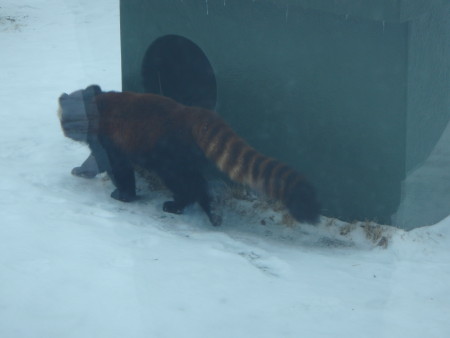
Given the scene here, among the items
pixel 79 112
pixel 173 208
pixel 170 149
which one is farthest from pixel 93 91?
pixel 173 208

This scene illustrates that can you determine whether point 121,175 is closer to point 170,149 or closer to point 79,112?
point 170,149

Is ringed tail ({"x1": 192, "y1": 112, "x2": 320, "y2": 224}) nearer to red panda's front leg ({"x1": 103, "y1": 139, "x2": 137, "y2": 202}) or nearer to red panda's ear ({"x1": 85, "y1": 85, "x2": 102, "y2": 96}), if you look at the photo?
red panda's front leg ({"x1": 103, "y1": 139, "x2": 137, "y2": 202})

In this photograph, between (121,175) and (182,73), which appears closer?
(121,175)

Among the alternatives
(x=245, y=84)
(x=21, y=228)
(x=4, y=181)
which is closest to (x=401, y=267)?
(x=245, y=84)

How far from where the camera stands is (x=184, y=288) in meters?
3.85

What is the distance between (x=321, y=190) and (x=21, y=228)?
2387 mm

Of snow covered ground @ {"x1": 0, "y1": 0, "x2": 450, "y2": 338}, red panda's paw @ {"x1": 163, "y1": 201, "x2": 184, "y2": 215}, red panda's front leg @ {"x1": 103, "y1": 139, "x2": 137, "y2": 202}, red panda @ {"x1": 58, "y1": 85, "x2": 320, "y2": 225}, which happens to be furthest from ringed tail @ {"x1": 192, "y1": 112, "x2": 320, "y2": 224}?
red panda's front leg @ {"x1": 103, "y1": 139, "x2": 137, "y2": 202}

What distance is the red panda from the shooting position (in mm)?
4773

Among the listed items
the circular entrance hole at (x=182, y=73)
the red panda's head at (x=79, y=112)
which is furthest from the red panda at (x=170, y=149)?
the circular entrance hole at (x=182, y=73)

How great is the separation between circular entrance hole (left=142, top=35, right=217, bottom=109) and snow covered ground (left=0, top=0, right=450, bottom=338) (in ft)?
3.76

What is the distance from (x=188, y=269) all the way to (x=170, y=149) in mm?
1431

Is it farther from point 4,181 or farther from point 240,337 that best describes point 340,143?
point 4,181

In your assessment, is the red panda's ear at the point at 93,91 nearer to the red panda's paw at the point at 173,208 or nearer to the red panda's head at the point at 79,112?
the red panda's head at the point at 79,112

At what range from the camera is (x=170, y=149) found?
17.5 feet
